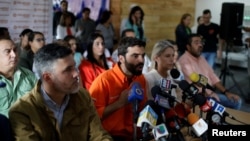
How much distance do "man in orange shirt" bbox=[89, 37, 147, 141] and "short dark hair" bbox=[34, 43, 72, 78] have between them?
533 mm

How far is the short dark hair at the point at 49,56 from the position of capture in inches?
68.3

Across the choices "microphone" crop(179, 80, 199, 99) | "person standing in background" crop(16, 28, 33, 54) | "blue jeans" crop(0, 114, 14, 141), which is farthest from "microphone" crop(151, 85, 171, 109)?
"person standing in background" crop(16, 28, 33, 54)

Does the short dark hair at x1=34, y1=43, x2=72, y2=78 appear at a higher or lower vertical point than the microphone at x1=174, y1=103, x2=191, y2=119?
higher

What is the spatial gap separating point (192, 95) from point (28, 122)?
32.8 inches

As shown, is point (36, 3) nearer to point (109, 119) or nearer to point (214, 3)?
point (109, 119)

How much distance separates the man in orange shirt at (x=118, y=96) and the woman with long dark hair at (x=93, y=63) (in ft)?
2.68

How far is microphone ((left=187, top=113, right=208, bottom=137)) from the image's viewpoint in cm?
157

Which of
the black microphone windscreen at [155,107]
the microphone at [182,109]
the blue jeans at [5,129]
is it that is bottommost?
the microphone at [182,109]

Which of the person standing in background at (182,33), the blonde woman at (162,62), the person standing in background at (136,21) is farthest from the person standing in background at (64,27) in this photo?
the blonde woman at (162,62)

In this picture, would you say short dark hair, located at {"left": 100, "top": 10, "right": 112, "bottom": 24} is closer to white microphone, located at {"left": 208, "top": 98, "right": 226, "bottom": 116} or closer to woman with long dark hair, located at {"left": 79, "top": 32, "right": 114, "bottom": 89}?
woman with long dark hair, located at {"left": 79, "top": 32, "right": 114, "bottom": 89}

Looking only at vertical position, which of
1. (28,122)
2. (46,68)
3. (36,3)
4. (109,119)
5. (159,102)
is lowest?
(109,119)

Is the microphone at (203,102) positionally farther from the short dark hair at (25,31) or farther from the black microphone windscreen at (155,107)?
the short dark hair at (25,31)

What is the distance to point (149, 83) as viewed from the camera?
8.42 ft

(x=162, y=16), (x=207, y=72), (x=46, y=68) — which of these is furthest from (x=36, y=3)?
(x=162, y=16)
